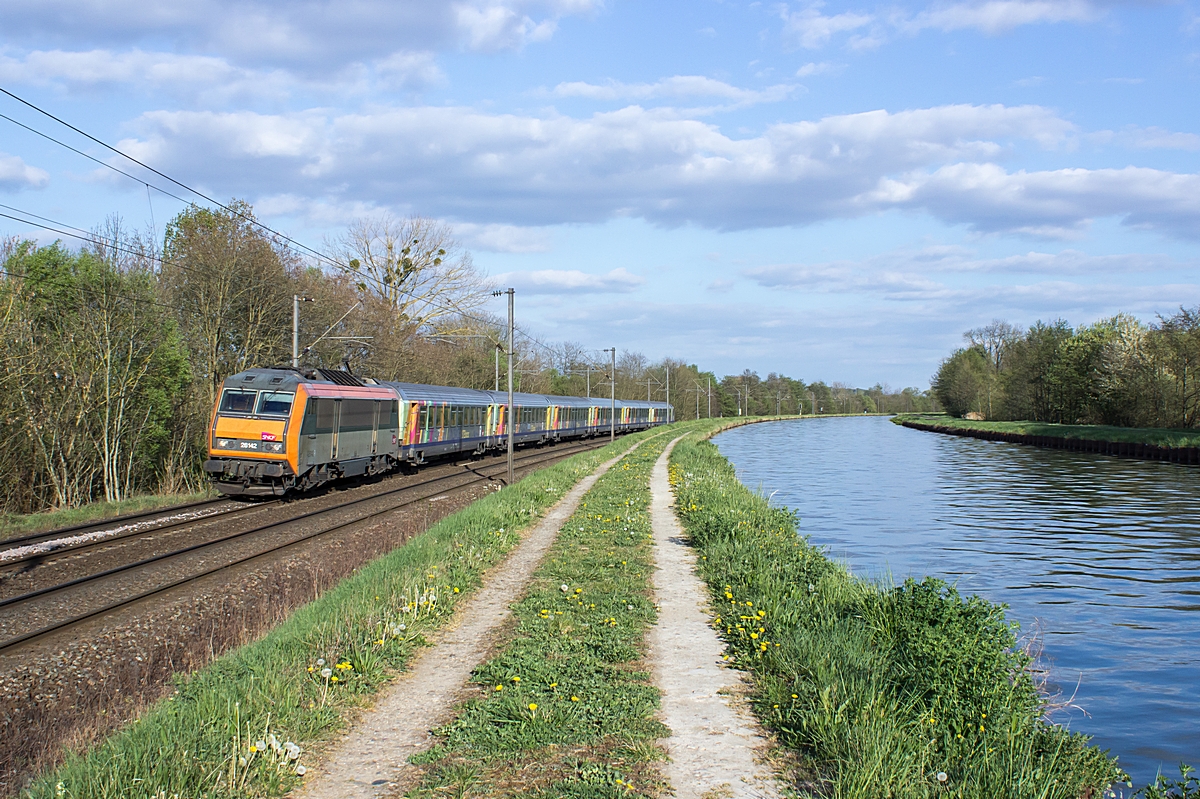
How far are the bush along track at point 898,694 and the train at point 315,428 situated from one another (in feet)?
45.8

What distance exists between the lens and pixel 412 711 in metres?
6.72

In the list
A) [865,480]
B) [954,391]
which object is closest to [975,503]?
[865,480]

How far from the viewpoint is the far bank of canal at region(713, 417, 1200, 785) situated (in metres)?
9.80

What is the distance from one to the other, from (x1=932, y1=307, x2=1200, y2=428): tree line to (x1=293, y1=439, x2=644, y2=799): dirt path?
5354cm

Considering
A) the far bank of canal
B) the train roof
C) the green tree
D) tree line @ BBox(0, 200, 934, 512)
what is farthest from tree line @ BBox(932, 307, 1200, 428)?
tree line @ BBox(0, 200, 934, 512)

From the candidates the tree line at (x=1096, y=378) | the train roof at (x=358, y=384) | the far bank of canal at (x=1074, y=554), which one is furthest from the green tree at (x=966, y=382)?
the train roof at (x=358, y=384)

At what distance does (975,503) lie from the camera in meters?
29.2

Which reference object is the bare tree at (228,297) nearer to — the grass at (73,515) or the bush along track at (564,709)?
→ the grass at (73,515)

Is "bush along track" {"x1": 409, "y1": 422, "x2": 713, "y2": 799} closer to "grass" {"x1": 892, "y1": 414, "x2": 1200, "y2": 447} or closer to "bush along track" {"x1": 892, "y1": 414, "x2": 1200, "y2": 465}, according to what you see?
"bush along track" {"x1": 892, "y1": 414, "x2": 1200, "y2": 465}

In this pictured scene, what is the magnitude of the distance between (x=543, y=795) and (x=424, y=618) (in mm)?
4449

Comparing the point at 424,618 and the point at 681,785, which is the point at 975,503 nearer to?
the point at 424,618

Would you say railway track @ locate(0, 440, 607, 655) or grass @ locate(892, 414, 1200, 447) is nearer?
railway track @ locate(0, 440, 607, 655)

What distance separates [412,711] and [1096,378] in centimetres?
6903

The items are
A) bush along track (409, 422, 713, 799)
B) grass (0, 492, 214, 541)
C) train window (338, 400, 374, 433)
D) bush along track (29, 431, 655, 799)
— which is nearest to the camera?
bush along track (29, 431, 655, 799)
